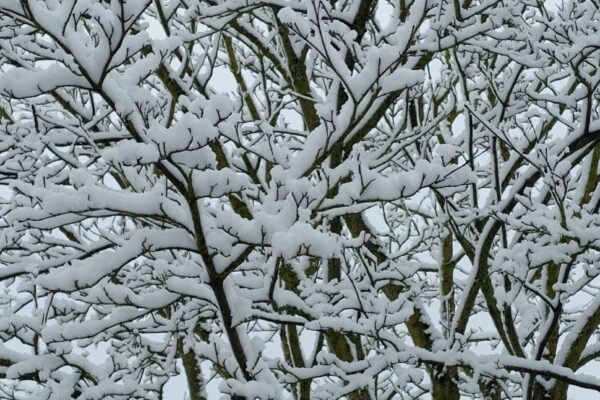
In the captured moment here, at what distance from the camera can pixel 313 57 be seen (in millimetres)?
4828

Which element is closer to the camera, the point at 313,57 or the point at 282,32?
the point at 282,32

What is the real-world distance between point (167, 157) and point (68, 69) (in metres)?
0.40

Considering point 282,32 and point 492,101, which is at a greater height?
point 492,101

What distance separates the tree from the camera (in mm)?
1843

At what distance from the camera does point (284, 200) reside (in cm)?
218

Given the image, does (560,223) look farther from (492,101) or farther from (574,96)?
(492,101)

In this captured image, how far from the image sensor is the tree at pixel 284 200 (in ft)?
6.05

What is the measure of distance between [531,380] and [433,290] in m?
2.97

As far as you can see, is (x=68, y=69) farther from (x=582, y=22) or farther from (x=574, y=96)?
(x=582, y=22)

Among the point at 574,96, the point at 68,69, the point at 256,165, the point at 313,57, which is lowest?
the point at 68,69

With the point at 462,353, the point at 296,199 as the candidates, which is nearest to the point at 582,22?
the point at 462,353

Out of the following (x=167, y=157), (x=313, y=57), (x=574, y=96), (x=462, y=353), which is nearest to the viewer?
(x=167, y=157)

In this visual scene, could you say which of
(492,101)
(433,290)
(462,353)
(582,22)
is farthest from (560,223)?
(433,290)

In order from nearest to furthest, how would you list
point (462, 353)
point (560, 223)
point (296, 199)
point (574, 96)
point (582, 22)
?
point (296, 199), point (560, 223), point (462, 353), point (574, 96), point (582, 22)
